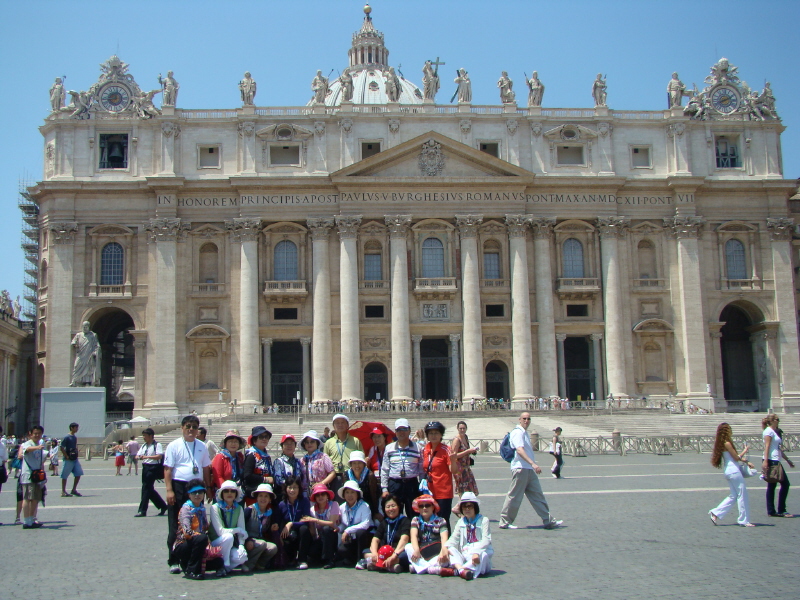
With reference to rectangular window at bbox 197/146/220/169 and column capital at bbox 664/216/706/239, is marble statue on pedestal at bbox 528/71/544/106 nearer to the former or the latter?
column capital at bbox 664/216/706/239


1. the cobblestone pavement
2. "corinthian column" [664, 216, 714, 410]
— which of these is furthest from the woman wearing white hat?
"corinthian column" [664, 216, 714, 410]

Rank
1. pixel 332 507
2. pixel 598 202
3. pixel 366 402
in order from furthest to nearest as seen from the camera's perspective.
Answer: pixel 598 202
pixel 366 402
pixel 332 507

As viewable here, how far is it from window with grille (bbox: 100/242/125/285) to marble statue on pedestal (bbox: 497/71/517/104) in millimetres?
25346

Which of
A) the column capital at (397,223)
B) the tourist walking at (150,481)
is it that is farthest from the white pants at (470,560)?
the column capital at (397,223)

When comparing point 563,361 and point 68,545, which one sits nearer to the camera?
point 68,545

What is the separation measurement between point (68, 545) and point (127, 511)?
14.5 ft

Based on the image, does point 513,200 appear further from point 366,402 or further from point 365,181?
point 366,402

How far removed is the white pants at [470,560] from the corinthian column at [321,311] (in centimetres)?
3962

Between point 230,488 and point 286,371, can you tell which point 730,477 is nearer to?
point 230,488

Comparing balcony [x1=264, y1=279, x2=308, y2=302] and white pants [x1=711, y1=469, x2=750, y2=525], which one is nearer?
white pants [x1=711, y1=469, x2=750, y2=525]

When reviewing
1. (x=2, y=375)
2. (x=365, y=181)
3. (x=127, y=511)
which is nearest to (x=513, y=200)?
(x=365, y=181)

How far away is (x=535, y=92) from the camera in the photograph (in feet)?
181

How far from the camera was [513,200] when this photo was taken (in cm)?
5331

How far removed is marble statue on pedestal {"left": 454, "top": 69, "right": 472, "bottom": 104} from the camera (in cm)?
5456
